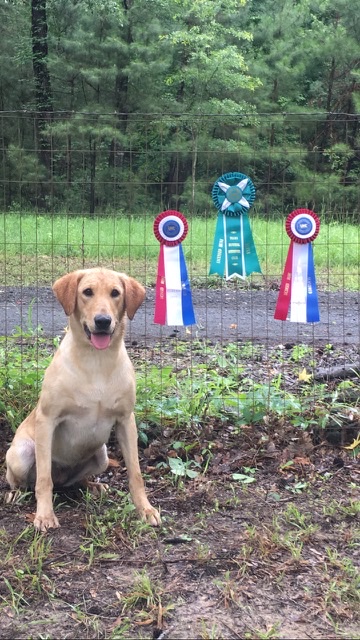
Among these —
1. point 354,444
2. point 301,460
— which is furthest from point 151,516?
point 354,444

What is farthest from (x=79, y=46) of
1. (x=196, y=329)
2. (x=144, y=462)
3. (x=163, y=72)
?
(x=144, y=462)

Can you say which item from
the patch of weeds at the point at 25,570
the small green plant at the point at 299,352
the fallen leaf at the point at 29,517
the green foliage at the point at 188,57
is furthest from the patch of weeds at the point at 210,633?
the green foliage at the point at 188,57

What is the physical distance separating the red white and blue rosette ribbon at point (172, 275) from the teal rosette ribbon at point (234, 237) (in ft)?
0.78

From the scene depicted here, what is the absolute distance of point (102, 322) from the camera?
3.38 metres

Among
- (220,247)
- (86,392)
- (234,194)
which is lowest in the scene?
(86,392)

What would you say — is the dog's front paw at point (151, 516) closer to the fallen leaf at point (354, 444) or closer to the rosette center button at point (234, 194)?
the fallen leaf at point (354, 444)

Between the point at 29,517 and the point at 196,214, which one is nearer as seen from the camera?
the point at 29,517

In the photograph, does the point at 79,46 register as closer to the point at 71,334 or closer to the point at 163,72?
the point at 163,72

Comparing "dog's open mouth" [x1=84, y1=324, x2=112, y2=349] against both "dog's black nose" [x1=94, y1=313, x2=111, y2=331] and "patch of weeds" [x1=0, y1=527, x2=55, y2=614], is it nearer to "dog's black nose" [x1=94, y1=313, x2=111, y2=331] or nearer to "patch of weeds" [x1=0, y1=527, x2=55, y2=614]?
"dog's black nose" [x1=94, y1=313, x2=111, y2=331]

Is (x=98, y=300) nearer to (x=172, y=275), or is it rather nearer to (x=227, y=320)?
(x=172, y=275)

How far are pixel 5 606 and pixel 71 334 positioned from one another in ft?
4.63

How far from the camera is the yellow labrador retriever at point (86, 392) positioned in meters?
3.46

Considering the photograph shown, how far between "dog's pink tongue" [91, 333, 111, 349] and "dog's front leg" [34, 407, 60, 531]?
0.46 metres

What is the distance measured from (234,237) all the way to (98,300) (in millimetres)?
1295
